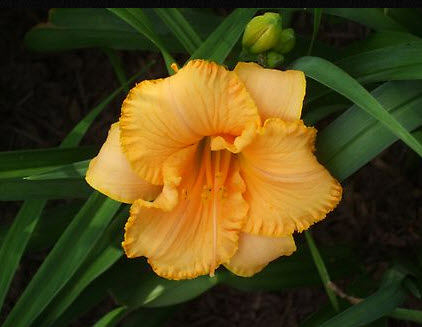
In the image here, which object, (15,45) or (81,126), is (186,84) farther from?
(15,45)

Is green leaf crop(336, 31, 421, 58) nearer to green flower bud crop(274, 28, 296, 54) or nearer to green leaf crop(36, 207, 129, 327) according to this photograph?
green flower bud crop(274, 28, 296, 54)

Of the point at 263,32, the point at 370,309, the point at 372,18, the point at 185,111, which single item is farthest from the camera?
the point at 372,18

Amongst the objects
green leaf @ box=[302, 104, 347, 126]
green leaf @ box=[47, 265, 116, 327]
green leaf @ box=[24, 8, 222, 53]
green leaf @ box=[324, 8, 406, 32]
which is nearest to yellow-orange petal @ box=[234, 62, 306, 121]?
green leaf @ box=[302, 104, 347, 126]

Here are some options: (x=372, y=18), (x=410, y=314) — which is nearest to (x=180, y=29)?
(x=372, y=18)

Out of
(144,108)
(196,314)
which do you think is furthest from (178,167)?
(196,314)

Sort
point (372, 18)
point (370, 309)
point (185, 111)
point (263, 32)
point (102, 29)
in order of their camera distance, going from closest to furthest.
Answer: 1. point (185, 111)
2. point (263, 32)
3. point (370, 309)
4. point (372, 18)
5. point (102, 29)

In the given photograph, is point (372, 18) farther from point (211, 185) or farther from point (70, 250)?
point (70, 250)
